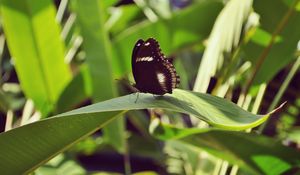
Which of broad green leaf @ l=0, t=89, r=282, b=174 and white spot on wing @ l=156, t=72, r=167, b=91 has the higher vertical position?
white spot on wing @ l=156, t=72, r=167, b=91

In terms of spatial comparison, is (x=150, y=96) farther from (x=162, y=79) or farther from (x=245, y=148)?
(x=245, y=148)

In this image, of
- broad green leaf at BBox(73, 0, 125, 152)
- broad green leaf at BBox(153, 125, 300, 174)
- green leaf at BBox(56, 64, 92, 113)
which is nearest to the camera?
broad green leaf at BBox(153, 125, 300, 174)

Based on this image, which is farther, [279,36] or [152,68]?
[279,36]

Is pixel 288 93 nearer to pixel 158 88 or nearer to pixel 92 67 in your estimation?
pixel 92 67

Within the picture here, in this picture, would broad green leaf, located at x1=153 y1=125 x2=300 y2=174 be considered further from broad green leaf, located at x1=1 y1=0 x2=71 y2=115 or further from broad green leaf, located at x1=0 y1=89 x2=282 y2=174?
broad green leaf, located at x1=1 y1=0 x2=71 y2=115

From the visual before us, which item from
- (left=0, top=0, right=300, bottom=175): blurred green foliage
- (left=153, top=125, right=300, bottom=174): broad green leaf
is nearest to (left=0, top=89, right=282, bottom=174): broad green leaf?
(left=0, top=0, right=300, bottom=175): blurred green foliage

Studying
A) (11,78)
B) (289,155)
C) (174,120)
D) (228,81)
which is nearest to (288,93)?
(174,120)

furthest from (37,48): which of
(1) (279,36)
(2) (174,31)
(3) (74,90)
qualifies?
(1) (279,36)
